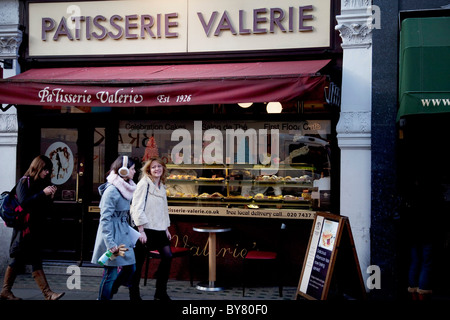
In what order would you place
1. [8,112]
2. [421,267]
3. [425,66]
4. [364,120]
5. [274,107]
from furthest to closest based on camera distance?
[8,112], [274,107], [364,120], [421,267], [425,66]

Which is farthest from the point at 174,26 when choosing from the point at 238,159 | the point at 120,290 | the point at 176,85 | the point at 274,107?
the point at 120,290

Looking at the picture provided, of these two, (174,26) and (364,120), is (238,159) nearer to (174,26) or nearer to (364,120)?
(364,120)

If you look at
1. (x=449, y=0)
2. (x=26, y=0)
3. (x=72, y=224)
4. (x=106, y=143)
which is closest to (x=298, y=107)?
(x=449, y=0)

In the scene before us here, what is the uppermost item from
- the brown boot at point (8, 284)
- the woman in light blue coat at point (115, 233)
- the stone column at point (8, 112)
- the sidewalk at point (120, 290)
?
the stone column at point (8, 112)

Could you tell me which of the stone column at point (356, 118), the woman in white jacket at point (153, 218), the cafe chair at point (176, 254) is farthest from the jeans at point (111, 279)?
the stone column at point (356, 118)

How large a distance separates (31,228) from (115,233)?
58.4 inches

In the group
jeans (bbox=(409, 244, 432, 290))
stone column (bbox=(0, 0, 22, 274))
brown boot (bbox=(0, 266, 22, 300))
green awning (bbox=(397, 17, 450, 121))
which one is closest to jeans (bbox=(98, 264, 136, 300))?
brown boot (bbox=(0, 266, 22, 300))

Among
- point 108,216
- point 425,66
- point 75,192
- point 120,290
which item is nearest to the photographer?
point 108,216

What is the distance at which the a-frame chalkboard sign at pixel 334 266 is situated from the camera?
590cm

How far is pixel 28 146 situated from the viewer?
349 inches

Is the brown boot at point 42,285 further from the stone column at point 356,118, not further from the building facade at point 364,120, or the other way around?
the stone column at point 356,118

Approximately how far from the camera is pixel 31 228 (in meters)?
6.67

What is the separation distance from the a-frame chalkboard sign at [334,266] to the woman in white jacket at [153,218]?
1.86 meters

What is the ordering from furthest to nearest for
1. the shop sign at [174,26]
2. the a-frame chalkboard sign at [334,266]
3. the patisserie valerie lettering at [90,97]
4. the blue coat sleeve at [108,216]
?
the shop sign at [174,26] → the patisserie valerie lettering at [90,97] → the a-frame chalkboard sign at [334,266] → the blue coat sleeve at [108,216]
